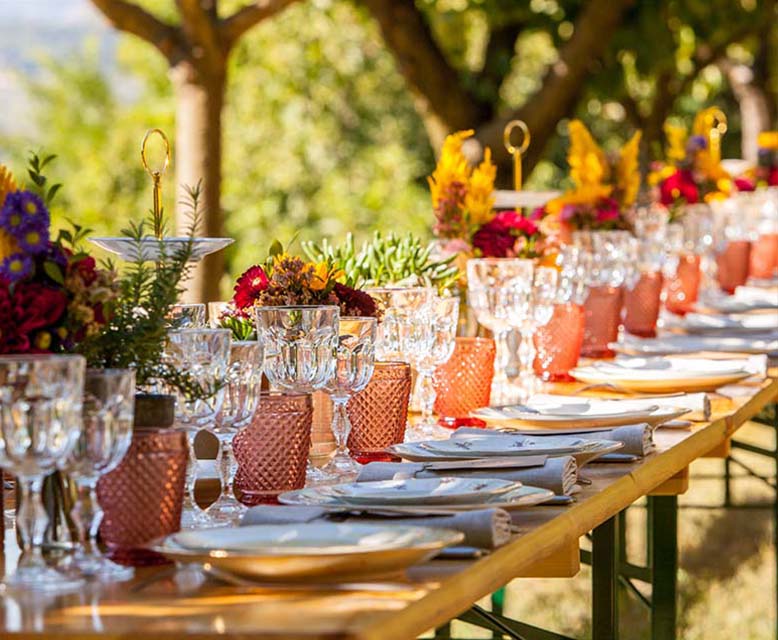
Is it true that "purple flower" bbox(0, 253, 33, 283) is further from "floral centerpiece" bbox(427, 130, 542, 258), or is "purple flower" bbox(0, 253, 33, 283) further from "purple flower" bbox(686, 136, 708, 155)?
"purple flower" bbox(686, 136, 708, 155)

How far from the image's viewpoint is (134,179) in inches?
Result: 690

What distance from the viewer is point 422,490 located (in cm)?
179

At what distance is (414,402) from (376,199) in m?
11.9

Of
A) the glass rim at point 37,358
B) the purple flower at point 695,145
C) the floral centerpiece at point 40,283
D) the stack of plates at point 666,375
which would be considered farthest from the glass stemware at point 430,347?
the purple flower at point 695,145

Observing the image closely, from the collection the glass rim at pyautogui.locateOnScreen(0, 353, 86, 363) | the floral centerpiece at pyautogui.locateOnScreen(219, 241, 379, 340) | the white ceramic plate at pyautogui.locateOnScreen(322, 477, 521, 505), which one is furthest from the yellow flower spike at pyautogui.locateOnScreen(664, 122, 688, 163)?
the glass rim at pyautogui.locateOnScreen(0, 353, 86, 363)

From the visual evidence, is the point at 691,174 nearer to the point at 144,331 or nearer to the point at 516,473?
the point at 516,473

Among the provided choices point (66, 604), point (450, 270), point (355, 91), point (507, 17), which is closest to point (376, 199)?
point (355, 91)

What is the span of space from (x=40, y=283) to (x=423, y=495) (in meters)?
0.46

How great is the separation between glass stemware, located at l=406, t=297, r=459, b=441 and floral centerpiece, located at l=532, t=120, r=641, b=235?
153 cm

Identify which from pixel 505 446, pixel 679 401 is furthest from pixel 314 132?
pixel 505 446

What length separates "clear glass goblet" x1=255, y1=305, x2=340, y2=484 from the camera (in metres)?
2.07

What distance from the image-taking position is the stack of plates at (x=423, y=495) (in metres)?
1.74

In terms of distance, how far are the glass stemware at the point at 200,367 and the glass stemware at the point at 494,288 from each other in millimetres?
1254

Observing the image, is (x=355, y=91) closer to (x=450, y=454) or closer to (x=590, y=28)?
(x=590, y=28)
